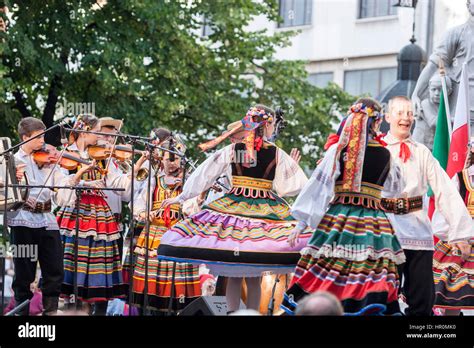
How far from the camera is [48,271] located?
33.2ft

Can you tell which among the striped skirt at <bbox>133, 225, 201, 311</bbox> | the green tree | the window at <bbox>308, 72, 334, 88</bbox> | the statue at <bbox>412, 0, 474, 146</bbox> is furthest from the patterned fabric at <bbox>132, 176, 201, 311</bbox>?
→ the window at <bbox>308, 72, 334, 88</bbox>

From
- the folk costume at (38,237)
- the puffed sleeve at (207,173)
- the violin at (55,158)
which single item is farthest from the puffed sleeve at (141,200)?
the puffed sleeve at (207,173)

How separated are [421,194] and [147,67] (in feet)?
33.9

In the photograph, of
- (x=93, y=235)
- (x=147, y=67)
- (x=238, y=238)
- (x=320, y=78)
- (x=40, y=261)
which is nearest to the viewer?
(x=238, y=238)

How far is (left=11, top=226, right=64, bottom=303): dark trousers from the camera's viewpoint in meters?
9.99

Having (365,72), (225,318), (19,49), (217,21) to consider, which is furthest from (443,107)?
(365,72)

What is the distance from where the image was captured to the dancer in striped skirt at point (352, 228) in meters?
7.74

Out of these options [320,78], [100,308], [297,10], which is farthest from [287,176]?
[320,78]

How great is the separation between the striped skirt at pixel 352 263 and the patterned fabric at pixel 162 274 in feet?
9.62

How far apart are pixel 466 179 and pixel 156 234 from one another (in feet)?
9.18

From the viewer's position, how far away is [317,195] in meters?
7.95

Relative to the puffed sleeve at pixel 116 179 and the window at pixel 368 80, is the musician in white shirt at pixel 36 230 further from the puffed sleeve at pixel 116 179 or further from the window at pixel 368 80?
the window at pixel 368 80

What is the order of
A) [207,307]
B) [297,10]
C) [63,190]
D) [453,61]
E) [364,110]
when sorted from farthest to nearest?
1. [297,10]
2. [453,61]
3. [63,190]
4. [364,110]
5. [207,307]

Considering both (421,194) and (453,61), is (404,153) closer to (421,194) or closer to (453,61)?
(421,194)
